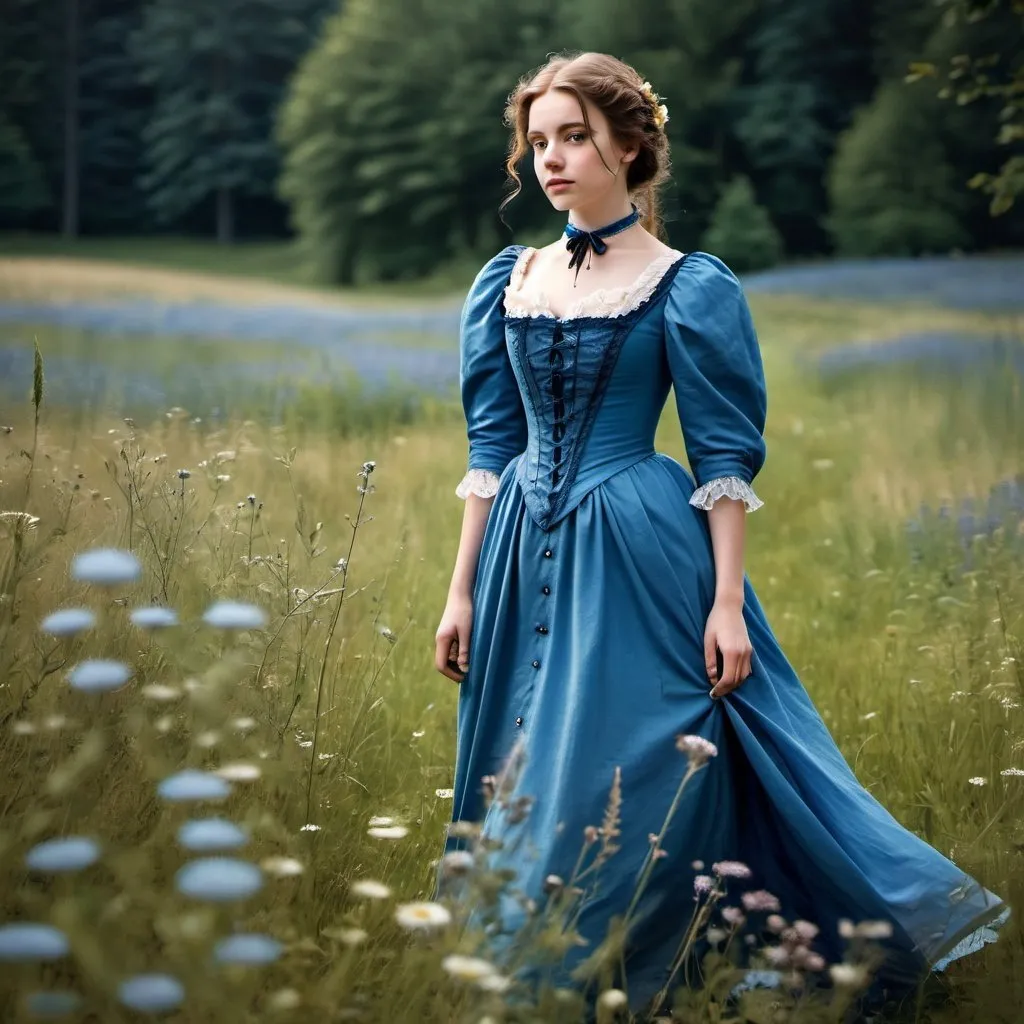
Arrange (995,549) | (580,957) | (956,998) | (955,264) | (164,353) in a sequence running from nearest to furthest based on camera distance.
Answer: (580,957) < (956,998) < (995,549) < (164,353) < (955,264)

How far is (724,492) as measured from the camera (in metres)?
1.98

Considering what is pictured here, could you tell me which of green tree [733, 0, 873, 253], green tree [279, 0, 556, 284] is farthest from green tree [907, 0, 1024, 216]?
green tree [279, 0, 556, 284]

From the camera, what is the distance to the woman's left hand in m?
1.96

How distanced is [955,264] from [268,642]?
354 inches

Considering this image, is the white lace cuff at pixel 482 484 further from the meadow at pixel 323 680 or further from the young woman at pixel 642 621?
the meadow at pixel 323 680

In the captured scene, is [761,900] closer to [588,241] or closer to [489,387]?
[489,387]

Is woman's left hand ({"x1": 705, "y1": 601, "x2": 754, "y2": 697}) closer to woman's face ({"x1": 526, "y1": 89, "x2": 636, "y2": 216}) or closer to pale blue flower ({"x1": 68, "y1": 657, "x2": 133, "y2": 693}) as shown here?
woman's face ({"x1": 526, "y1": 89, "x2": 636, "y2": 216})

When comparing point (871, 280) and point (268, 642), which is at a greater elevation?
point (871, 280)

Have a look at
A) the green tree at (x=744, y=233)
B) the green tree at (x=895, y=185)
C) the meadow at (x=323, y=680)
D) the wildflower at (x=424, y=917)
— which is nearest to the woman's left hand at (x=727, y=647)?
the meadow at (x=323, y=680)

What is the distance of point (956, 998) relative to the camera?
6.83 feet

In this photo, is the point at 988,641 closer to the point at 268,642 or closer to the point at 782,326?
the point at 268,642

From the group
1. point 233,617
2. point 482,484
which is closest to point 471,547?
point 482,484

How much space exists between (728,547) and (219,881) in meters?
1.10

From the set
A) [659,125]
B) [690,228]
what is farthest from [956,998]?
[690,228]
